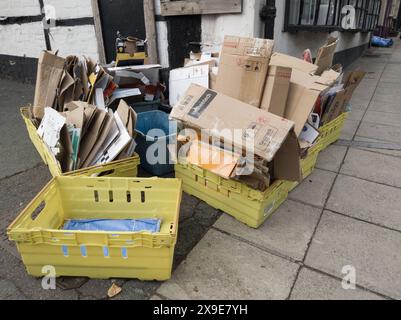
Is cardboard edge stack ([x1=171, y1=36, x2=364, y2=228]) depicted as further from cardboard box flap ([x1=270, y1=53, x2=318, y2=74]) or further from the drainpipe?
the drainpipe

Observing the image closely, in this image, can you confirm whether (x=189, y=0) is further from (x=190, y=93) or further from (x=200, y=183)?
(x=200, y=183)

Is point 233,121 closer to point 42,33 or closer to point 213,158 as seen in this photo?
point 213,158

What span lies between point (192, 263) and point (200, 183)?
75 centimetres

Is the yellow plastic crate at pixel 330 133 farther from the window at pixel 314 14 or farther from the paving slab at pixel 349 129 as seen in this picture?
the window at pixel 314 14

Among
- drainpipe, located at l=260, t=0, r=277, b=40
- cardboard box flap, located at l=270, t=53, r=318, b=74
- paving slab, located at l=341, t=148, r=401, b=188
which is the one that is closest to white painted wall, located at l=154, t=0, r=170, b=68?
drainpipe, located at l=260, t=0, r=277, b=40

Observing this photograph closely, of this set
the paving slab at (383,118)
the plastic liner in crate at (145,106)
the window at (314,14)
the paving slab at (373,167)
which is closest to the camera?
the paving slab at (373,167)

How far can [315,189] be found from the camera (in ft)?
9.28

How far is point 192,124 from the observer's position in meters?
2.15

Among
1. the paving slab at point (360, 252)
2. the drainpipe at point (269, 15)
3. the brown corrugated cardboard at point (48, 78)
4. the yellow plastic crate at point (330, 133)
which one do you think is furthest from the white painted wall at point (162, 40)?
the paving slab at point (360, 252)

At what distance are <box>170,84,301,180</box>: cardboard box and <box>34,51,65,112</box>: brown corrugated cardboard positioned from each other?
5.09ft

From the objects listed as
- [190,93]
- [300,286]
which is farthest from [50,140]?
[300,286]

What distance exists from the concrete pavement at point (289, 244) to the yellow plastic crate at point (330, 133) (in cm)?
17

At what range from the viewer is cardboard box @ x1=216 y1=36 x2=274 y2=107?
2.21 meters

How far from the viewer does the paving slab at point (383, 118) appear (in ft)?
14.8
